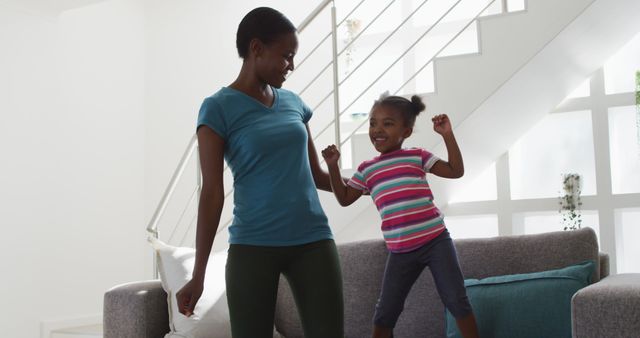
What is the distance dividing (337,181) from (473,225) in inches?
118

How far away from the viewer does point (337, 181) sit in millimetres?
2131

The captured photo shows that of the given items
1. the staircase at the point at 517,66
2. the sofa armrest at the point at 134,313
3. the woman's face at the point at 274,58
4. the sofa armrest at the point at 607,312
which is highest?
the staircase at the point at 517,66

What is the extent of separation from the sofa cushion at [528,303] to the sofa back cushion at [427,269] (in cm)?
8

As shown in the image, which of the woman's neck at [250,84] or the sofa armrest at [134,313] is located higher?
the woman's neck at [250,84]

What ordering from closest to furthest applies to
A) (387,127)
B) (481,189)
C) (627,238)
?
1. (387,127)
2. (627,238)
3. (481,189)

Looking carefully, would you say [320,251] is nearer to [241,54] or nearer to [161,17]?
[241,54]

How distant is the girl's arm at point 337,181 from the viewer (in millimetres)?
2016

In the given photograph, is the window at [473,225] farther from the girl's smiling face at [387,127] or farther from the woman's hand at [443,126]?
the woman's hand at [443,126]

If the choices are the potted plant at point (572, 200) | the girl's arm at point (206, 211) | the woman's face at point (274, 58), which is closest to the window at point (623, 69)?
the potted plant at point (572, 200)

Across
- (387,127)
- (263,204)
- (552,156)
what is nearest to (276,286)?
(263,204)

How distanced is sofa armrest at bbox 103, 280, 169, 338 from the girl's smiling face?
0.95 m

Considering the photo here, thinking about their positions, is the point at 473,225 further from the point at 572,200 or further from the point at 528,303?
the point at 528,303

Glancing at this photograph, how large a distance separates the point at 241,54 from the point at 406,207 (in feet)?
2.91

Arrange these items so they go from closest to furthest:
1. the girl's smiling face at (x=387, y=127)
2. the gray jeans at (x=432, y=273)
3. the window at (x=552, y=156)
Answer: the gray jeans at (x=432, y=273), the girl's smiling face at (x=387, y=127), the window at (x=552, y=156)
